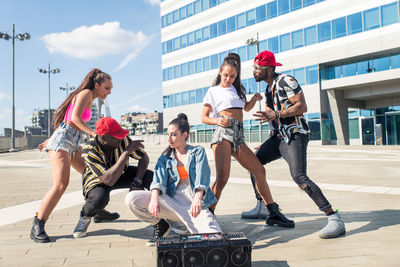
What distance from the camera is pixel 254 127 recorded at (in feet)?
112

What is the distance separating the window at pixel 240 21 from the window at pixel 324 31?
8.65 metres

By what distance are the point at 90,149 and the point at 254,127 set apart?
31530mm

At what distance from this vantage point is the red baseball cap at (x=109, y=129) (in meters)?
3.36

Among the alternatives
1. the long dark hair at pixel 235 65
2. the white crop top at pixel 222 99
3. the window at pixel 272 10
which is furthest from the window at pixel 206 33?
the white crop top at pixel 222 99

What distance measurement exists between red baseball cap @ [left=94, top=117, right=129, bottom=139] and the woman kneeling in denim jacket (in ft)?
1.82

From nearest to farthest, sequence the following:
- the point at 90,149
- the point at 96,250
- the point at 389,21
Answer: the point at 96,250 < the point at 90,149 < the point at 389,21

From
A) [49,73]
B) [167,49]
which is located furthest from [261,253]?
[49,73]

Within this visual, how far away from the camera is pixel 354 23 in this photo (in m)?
26.9

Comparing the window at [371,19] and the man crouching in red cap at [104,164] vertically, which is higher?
the window at [371,19]

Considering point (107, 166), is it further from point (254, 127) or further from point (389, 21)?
point (254, 127)

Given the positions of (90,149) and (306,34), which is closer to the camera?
(90,149)

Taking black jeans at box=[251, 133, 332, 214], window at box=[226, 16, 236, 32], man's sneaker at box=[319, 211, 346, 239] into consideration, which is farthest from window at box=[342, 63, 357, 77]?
man's sneaker at box=[319, 211, 346, 239]

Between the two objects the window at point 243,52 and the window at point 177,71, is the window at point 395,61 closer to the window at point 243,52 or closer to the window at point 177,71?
the window at point 243,52

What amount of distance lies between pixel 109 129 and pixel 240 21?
34.4m
